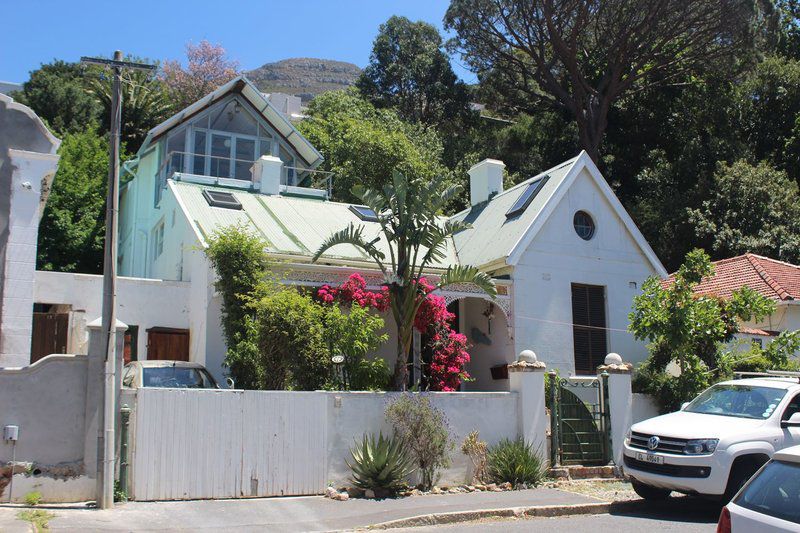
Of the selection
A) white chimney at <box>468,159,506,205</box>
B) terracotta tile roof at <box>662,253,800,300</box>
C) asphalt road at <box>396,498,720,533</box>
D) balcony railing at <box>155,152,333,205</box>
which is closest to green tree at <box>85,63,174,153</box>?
balcony railing at <box>155,152,333,205</box>

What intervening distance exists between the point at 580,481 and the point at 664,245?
799 inches

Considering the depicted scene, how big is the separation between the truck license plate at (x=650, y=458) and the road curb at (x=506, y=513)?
0.97 metres

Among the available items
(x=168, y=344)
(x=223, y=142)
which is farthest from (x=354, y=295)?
(x=223, y=142)

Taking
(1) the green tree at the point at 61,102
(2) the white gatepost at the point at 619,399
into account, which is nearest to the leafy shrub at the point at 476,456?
(2) the white gatepost at the point at 619,399

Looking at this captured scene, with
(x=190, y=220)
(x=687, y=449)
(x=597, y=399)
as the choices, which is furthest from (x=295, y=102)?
(x=687, y=449)

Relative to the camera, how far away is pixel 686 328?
1512cm

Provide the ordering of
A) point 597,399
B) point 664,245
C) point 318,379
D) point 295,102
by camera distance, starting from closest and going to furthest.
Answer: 1. point 318,379
2. point 597,399
3. point 664,245
4. point 295,102

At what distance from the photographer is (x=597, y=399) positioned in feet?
48.7

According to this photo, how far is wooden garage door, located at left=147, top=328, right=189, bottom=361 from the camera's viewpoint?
17281mm

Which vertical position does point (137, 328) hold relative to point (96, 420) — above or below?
above

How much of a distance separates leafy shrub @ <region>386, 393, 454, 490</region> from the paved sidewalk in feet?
2.02

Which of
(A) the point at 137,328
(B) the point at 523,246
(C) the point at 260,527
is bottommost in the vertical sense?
(C) the point at 260,527

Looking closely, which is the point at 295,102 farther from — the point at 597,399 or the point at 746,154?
the point at 597,399

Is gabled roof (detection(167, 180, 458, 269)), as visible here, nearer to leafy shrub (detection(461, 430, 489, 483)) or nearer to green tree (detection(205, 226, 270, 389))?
green tree (detection(205, 226, 270, 389))
